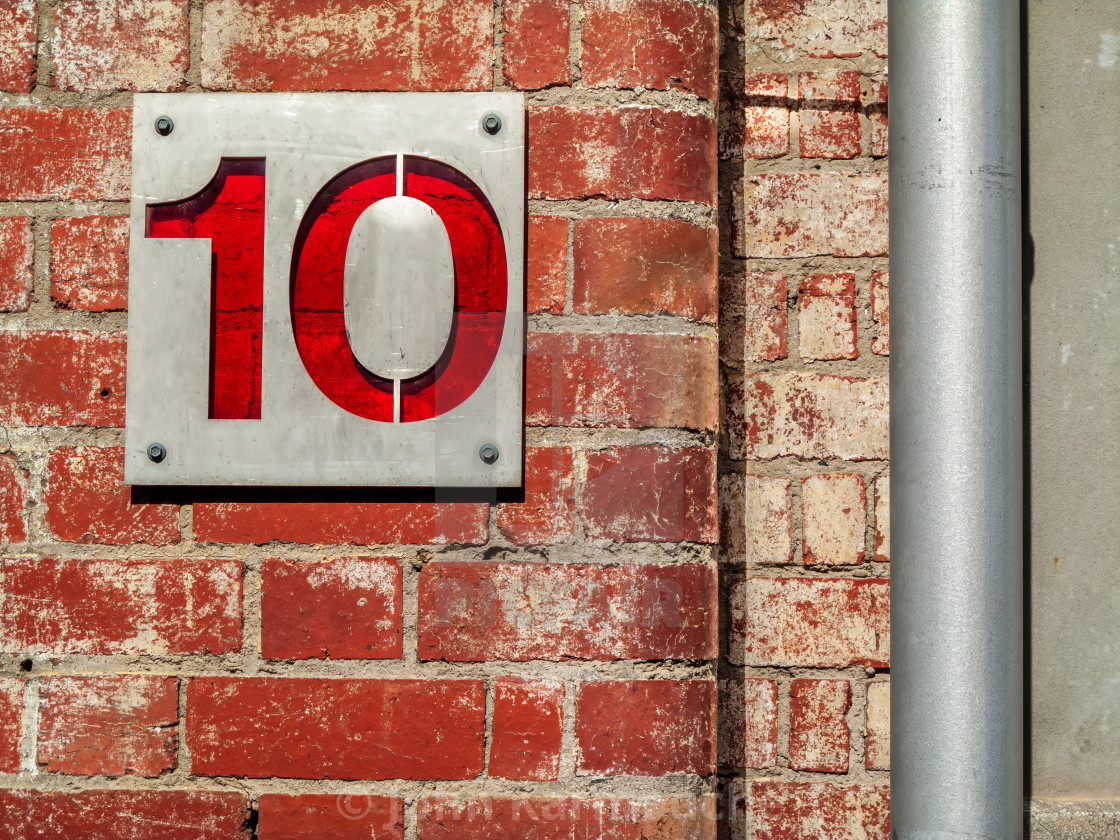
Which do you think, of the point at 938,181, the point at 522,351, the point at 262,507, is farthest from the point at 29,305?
the point at 938,181

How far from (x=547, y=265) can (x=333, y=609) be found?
0.40 metres

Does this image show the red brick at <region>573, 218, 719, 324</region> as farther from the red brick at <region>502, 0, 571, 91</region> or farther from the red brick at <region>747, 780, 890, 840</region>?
the red brick at <region>747, 780, 890, 840</region>

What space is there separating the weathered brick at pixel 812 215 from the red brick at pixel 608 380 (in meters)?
0.20

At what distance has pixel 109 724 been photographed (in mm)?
881

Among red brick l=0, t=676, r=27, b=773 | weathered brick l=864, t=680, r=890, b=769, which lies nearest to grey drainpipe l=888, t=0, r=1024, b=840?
weathered brick l=864, t=680, r=890, b=769

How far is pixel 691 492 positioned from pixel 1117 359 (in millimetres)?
517

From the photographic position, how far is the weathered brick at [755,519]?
978mm

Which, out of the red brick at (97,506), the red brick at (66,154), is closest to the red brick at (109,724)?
the red brick at (97,506)

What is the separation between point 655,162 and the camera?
0.90 m

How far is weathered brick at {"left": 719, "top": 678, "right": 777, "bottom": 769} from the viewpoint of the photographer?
0.96 metres

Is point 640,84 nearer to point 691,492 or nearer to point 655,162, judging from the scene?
point 655,162

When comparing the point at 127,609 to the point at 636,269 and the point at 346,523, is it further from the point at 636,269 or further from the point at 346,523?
the point at 636,269

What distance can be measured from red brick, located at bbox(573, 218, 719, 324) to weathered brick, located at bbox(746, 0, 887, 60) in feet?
0.96

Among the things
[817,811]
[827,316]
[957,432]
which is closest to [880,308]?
[827,316]
